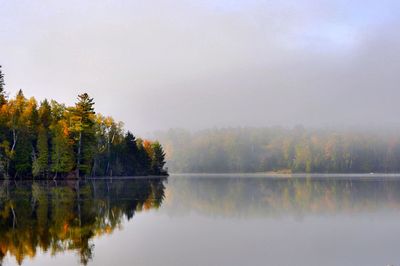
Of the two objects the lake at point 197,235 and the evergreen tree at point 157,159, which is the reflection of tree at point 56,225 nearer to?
the lake at point 197,235

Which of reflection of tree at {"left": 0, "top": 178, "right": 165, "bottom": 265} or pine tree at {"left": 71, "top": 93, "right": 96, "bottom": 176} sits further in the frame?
pine tree at {"left": 71, "top": 93, "right": 96, "bottom": 176}

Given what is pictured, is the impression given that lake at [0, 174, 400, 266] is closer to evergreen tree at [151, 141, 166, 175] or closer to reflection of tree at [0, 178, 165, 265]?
reflection of tree at [0, 178, 165, 265]

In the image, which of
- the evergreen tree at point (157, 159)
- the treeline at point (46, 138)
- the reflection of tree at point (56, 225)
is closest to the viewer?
the reflection of tree at point (56, 225)

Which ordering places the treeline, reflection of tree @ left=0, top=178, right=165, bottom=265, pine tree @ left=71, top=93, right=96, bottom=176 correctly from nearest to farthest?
1. reflection of tree @ left=0, top=178, right=165, bottom=265
2. the treeline
3. pine tree @ left=71, top=93, right=96, bottom=176

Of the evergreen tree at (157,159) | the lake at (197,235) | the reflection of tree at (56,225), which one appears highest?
the evergreen tree at (157,159)

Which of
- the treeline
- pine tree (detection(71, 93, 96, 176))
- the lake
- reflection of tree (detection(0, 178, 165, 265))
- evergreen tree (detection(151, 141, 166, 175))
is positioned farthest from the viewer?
evergreen tree (detection(151, 141, 166, 175))

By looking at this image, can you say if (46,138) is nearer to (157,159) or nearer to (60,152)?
(60,152)

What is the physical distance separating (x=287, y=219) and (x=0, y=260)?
17178mm

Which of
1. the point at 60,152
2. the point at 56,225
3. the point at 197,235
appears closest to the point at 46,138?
the point at 60,152

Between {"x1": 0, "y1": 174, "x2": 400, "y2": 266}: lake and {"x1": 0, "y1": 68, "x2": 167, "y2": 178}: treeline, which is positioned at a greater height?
{"x1": 0, "y1": 68, "x2": 167, "y2": 178}: treeline

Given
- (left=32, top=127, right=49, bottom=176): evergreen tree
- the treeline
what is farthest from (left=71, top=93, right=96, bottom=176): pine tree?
(left=32, top=127, right=49, bottom=176): evergreen tree

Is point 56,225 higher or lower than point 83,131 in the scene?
lower

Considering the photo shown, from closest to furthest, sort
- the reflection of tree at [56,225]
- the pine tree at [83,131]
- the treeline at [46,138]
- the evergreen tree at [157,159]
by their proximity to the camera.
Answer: the reflection of tree at [56,225] < the treeline at [46,138] < the pine tree at [83,131] < the evergreen tree at [157,159]

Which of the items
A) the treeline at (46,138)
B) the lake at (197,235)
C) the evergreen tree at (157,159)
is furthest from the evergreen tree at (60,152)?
the evergreen tree at (157,159)
